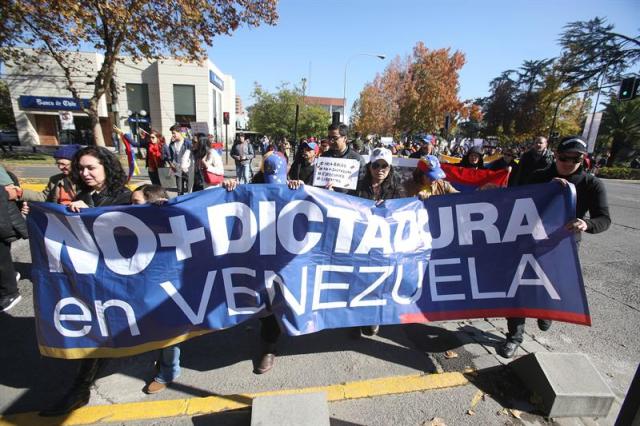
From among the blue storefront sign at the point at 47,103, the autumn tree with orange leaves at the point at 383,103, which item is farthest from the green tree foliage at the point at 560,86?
the blue storefront sign at the point at 47,103

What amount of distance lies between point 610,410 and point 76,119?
3875 centimetres

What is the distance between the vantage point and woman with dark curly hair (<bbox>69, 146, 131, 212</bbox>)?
2.50 meters

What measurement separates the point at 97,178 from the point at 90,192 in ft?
0.45

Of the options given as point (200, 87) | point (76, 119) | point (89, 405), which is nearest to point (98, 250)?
point (89, 405)

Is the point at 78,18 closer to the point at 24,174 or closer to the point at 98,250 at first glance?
the point at 24,174

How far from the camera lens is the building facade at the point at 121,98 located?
27.5 metres

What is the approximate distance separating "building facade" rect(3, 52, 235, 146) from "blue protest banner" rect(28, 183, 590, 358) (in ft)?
88.9

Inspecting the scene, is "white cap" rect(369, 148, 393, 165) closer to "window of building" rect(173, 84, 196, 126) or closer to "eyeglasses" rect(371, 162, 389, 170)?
"eyeglasses" rect(371, 162, 389, 170)

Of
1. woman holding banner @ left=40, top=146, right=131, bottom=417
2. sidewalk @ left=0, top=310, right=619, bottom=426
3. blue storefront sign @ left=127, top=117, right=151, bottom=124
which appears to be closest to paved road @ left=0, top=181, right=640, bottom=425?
sidewalk @ left=0, top=310, right=619, bottom=426

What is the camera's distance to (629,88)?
12664mm

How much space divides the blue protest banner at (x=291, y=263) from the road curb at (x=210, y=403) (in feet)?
1.30

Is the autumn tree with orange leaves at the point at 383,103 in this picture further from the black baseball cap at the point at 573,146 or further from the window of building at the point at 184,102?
the black baseball cap at the point at 573,146

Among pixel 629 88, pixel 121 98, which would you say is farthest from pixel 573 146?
pixel 121 98

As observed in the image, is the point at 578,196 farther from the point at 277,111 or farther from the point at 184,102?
the point at 277,111
